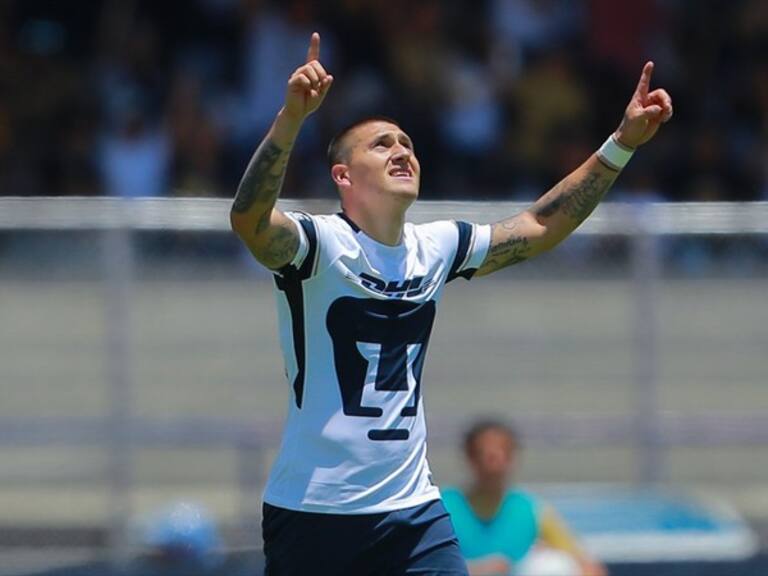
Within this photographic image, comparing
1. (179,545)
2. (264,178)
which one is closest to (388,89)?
(179,545)

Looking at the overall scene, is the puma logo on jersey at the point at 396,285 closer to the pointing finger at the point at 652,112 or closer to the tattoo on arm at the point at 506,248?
the tattoo on arm at the point at 506,248

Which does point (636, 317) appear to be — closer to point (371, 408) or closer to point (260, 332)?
point (260, 332)

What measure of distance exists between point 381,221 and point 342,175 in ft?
0.63

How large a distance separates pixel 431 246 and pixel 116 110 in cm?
722

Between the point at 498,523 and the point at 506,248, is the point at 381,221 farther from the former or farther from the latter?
the point at 498,523

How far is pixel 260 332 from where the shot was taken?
9391mm

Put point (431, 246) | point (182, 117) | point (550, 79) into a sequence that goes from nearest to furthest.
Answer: point (431, 246)
point (182, 117)
point (550, 79)

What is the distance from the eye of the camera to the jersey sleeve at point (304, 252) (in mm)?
4855

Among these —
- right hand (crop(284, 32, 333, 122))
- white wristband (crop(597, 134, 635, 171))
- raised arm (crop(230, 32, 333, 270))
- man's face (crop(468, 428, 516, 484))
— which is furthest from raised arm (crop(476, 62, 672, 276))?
man's face (crop(468, 428, 516, 484))

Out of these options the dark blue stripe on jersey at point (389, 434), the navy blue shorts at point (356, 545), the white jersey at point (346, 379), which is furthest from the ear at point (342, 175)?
the navy blue shorts at point (356, 545)

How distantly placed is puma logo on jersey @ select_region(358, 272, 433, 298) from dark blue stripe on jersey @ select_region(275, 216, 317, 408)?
16 cm

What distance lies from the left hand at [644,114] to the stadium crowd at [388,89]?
6.08 m

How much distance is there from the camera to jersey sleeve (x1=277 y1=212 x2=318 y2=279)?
15.9 ft

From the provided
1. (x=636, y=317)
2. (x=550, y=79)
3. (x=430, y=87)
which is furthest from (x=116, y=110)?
(x=636, y=317)
